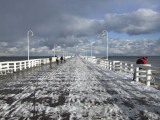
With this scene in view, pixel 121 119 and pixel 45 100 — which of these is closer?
pixel 121 119

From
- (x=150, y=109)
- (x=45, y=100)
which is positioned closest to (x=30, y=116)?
(x=45, y=100)

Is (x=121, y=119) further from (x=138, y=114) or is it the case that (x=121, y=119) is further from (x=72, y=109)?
(x=72, y=109)

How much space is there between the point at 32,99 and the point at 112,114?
356 cm

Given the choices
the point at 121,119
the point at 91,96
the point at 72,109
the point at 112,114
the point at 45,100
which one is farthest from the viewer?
the point at 91,96

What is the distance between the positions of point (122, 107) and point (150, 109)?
0.92 meters

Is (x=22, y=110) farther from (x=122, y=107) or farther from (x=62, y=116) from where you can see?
(x=122, y=107)

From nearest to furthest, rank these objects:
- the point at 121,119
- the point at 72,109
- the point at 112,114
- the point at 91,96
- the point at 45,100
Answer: the point at 121,119 < the point at 112,114 < the point at 72,109 < the point at 45,100 < the point at 91,96

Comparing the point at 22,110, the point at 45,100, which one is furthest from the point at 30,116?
the point at 45,100

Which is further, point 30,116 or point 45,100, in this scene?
point 45,100

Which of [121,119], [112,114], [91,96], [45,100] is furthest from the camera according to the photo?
[91,96]

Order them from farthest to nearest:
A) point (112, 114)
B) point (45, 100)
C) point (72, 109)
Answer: point (45, 100) → point (72, 109) → point (112, 114)

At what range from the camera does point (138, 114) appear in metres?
6.27

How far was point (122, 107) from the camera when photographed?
23.2ft

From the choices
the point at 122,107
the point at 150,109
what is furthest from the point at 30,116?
the point at 150,109
